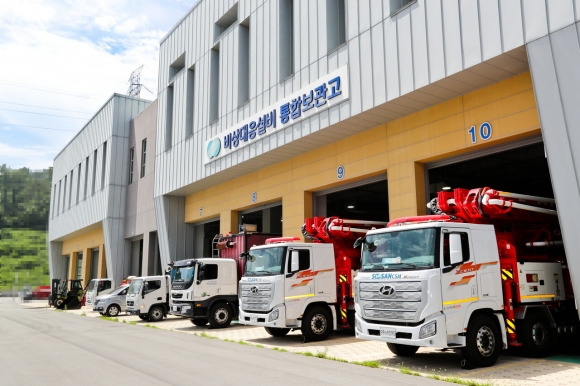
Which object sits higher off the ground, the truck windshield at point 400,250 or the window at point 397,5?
the window at point 397,5

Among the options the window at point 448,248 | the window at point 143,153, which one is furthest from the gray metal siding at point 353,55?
the window at point 143,153

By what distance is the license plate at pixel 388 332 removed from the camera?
8.92 meters

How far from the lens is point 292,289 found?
1302 cm

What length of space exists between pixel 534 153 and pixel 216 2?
15.7 metres

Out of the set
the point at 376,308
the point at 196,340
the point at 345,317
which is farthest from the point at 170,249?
the point at 376,308

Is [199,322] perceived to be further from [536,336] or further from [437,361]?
[536,336]

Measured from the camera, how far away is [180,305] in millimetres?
18016

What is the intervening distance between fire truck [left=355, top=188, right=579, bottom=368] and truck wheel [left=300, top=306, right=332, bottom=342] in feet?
10.2

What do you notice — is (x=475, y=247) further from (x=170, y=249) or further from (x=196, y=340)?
(x=170, y=249)

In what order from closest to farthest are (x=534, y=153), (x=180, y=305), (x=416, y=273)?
(x=416, y=273) → (x=534, y=153) → (x=180, y=305)

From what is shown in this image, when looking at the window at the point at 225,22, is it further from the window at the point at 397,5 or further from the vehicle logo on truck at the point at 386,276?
the vehicle logo on truck at the point at 386,276

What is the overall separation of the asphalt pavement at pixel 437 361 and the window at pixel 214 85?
1168 cm

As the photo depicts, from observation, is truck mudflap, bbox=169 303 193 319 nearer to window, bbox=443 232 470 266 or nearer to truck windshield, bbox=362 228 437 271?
truck windshield, bbox=362 228 437 271

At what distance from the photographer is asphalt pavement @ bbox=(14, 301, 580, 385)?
318 inches
